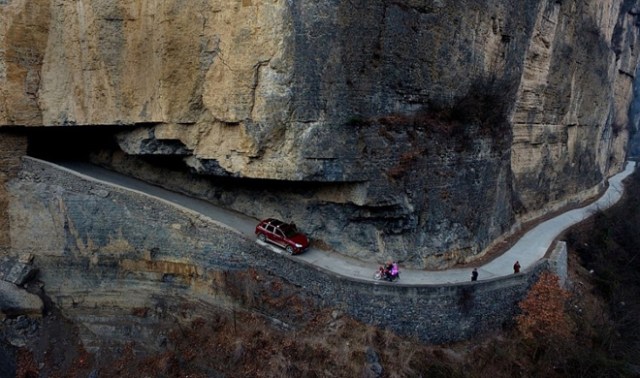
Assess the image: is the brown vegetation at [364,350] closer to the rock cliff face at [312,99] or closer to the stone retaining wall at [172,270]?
the stone retaining wall at [172,270]

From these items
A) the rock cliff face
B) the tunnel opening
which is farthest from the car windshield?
the tunnel opening

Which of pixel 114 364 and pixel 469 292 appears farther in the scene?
pixel 114 364

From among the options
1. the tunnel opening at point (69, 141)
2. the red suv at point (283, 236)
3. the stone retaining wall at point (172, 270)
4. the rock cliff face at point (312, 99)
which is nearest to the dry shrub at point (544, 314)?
the stone retaining wall at point (172, 270)

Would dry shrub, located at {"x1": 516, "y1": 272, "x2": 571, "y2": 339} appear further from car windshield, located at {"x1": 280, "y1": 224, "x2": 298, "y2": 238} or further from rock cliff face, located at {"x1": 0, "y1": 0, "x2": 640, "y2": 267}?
car windshield, located at {"x1": 280, "y1": 224, "x2": 298, "y2": 238}

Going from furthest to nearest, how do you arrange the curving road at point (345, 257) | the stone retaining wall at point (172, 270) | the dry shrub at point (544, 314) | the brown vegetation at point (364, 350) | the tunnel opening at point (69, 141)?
the tunnel opening at point (69, 141) < the curving road at point (345, 257) < the dry shrub at point (544, 314) < the stone retaining wall at point (172, 270) < the brown vegetation at point (364, 350)

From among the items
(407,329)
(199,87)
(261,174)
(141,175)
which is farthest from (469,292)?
(141,175)

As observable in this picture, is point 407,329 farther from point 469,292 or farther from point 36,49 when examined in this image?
point 36,49
